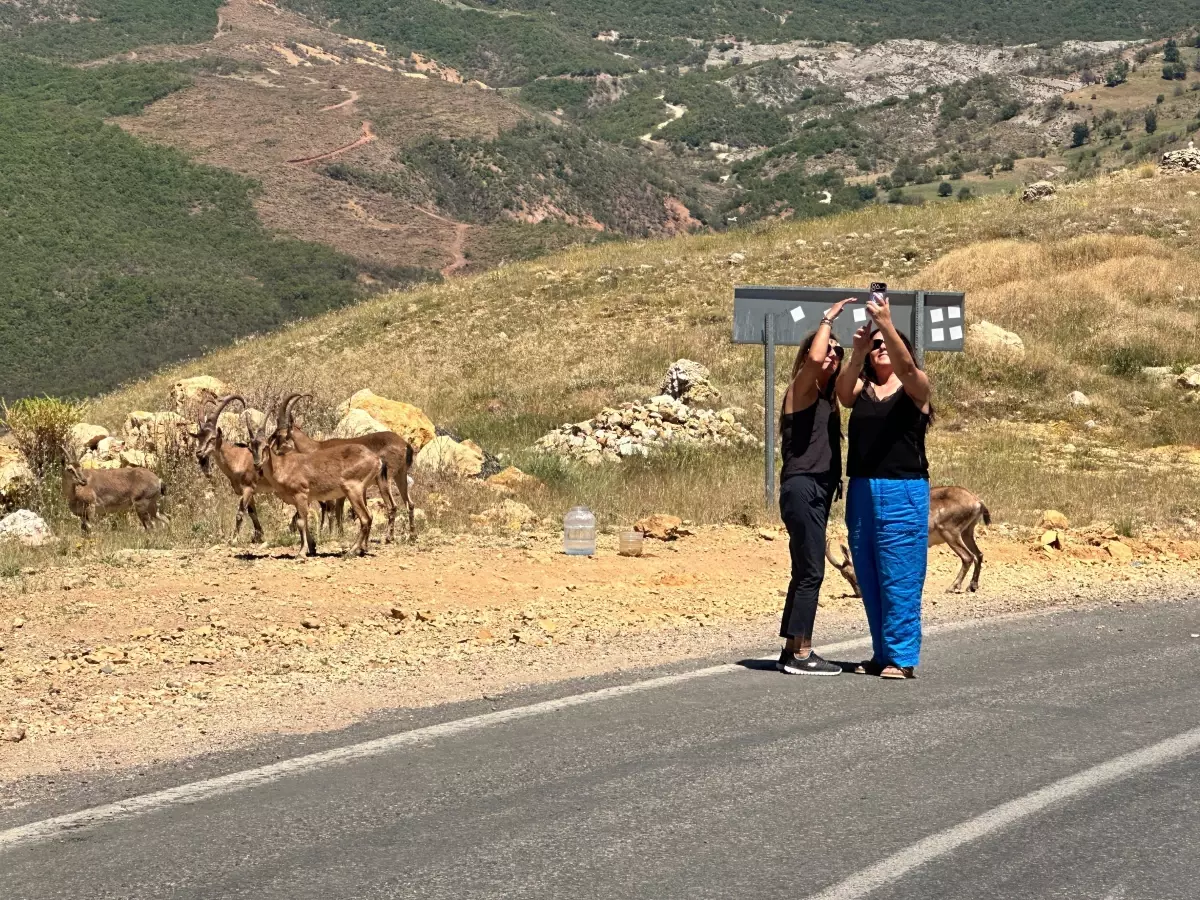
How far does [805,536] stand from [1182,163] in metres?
39.2

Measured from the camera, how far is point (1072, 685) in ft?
26.3

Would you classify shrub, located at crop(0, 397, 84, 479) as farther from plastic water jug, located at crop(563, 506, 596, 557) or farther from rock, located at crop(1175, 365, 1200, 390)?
rock, located at crop(1175, 365, 1200, 390)

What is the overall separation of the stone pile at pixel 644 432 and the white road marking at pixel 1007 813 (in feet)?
42.4

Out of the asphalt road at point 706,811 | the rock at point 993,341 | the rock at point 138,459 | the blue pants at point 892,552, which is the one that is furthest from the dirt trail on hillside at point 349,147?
the asphalt road at point 706,811

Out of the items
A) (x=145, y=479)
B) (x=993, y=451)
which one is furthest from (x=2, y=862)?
(x=993, y=451)

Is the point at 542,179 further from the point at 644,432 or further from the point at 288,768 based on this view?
the point at 288,768

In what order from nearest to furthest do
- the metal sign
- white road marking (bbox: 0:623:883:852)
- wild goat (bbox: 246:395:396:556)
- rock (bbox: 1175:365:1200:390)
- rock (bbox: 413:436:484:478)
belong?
white road marking (bbox: 0:623:883:852) < wild goat (bbox: 246:395:396:556) < the metal sign < rock (bbox: 413:436:484:478) < rock (bbox: 1175:365:1200:390)

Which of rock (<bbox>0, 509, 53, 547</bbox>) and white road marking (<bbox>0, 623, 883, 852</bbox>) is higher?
white road marking (<bbox>0, 623, 883, 852</bbox>)

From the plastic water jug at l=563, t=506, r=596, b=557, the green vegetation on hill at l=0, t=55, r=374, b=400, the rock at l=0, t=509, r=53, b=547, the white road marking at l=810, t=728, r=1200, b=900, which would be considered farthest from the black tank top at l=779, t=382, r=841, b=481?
the green vegetation on hill at l=0, t=55, r=374, b=400

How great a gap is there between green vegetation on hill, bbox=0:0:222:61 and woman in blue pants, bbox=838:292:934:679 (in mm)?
108029

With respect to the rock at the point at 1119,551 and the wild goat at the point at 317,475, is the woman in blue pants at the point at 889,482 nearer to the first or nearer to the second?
the wild goat at the point at 317,475

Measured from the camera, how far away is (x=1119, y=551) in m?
13.6

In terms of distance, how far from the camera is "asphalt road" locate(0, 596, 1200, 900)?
16.5 feet

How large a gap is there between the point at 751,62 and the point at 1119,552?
6885 inches
